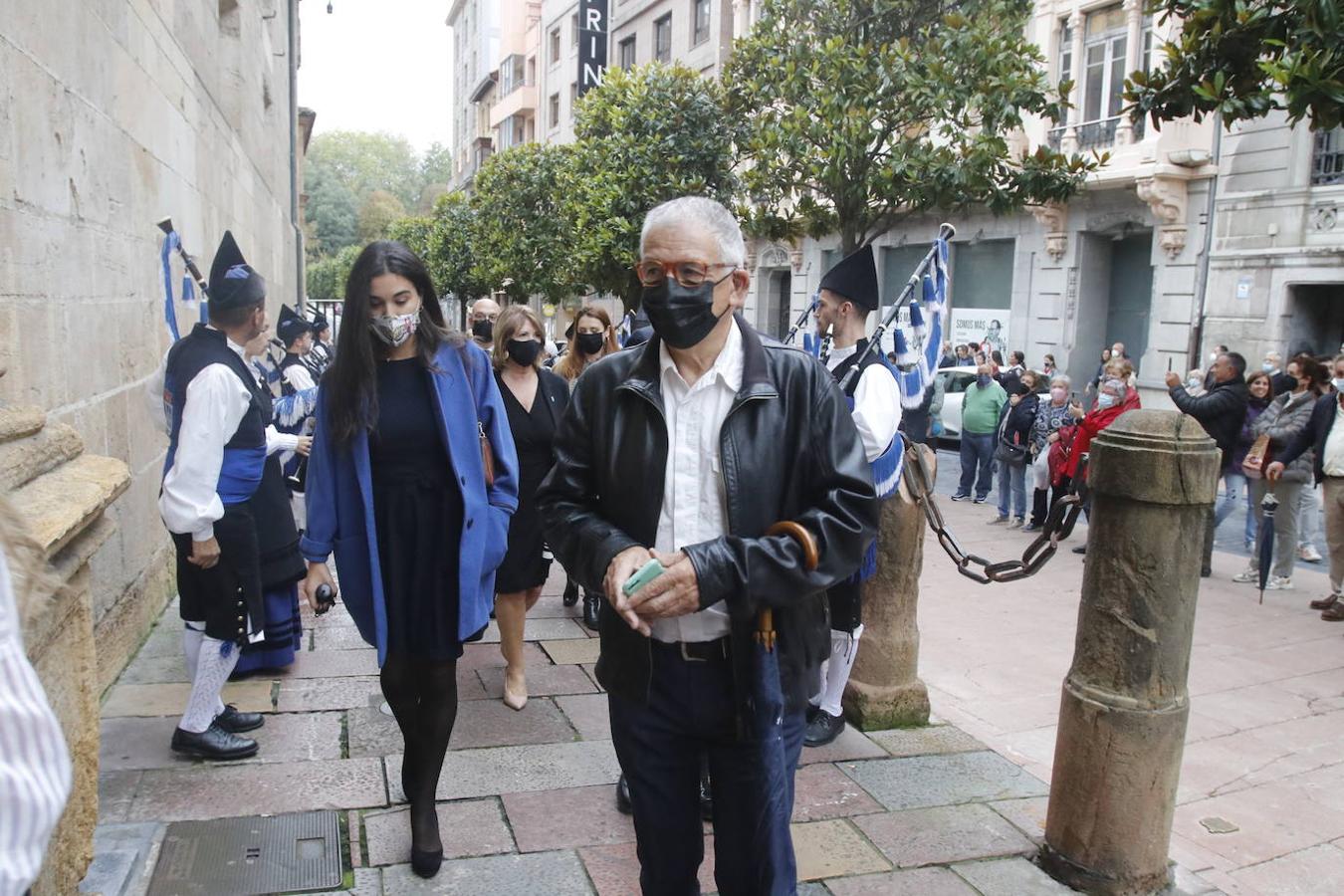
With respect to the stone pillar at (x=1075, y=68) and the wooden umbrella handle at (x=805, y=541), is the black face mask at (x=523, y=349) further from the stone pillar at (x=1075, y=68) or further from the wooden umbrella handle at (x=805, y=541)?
the stone pillar at (x=1075, y=68)

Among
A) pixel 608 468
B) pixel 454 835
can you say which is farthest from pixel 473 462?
pixel 454 835

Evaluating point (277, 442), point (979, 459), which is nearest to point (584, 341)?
point (277, 442)

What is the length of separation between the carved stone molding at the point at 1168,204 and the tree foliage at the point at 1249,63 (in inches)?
471

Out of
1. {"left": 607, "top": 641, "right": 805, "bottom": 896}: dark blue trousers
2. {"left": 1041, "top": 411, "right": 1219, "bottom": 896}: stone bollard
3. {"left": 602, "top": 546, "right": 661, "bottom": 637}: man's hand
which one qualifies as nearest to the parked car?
{"left": 1041, "top": 411, "right": 1219, "bottom": 896}: stone bollard

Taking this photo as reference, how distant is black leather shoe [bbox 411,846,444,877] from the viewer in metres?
3.32

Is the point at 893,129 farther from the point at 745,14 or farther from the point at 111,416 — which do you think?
the point at 745,14

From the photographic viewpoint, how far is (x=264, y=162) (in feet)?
49.9

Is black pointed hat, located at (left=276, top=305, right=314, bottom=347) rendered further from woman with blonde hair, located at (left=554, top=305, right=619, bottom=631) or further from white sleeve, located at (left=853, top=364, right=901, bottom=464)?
white sleeve, located at (left=853, top=364, right=901, bottom=464)

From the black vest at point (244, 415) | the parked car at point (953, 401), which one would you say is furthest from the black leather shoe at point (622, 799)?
the parked car at point (953, 401)

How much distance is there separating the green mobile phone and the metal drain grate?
1.69m

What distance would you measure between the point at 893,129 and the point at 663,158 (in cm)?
442

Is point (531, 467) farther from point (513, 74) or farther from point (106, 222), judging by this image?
point (513, 74)

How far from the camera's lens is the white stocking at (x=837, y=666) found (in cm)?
441

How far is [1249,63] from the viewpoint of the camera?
7.03 meters
